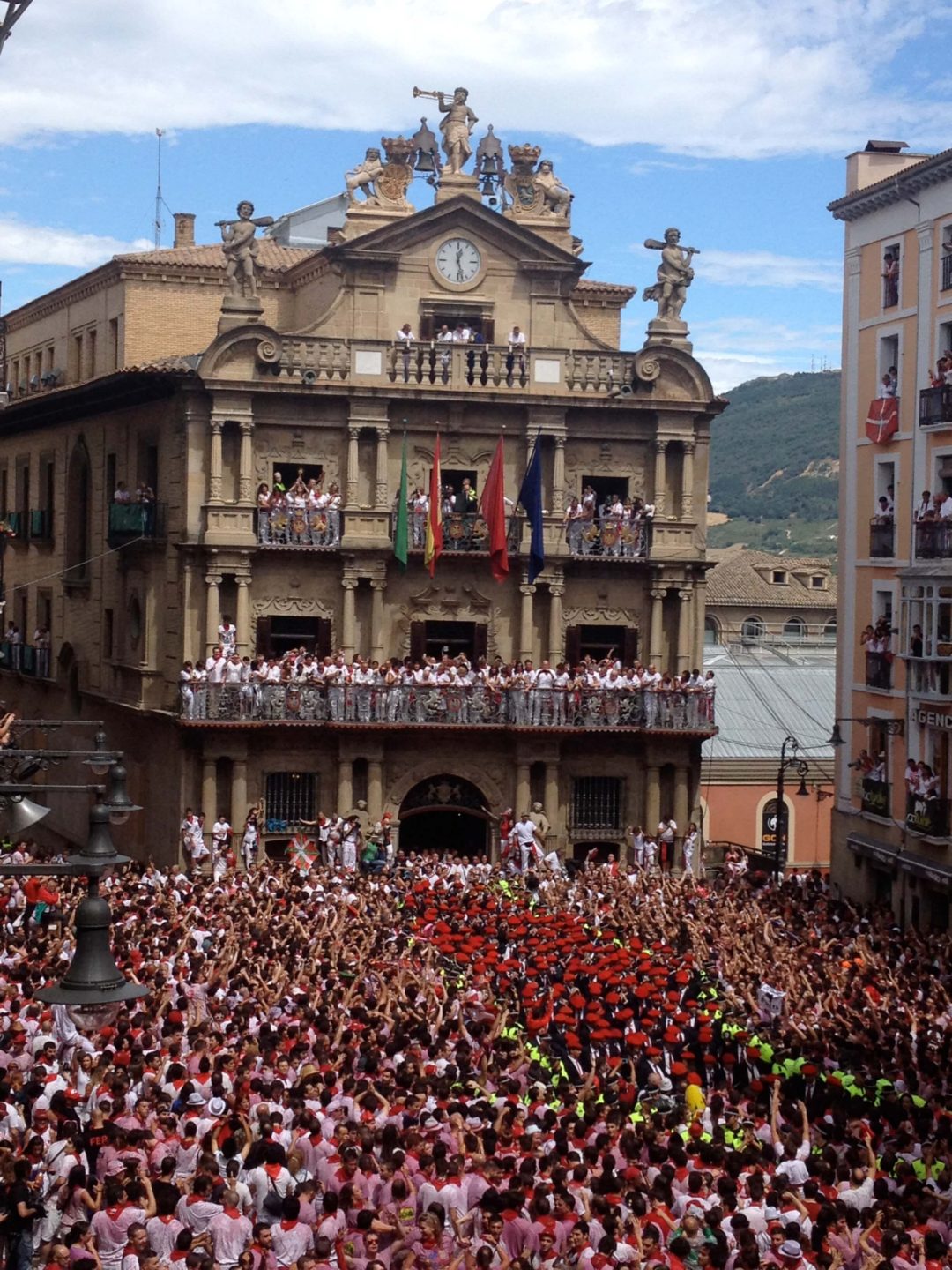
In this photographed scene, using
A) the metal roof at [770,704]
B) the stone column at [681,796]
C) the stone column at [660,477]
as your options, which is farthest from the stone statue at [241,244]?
the metal roof at [770,704]

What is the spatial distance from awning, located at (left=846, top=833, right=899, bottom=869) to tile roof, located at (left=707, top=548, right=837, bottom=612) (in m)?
37.6

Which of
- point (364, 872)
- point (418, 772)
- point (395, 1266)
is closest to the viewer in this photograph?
point (395, 1266)

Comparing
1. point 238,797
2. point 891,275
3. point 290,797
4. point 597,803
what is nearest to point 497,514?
point 597,803

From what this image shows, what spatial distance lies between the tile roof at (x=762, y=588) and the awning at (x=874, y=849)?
3756cm

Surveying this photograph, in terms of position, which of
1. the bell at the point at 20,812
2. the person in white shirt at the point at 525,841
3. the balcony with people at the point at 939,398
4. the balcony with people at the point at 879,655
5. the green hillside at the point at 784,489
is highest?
the green hillside at the point at 784,489

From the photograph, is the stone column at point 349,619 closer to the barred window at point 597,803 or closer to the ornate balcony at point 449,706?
the ornate balcony at point 449,706

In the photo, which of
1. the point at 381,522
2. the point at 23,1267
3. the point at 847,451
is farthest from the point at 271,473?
the point at 23,1267

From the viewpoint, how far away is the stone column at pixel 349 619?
42.9 meters

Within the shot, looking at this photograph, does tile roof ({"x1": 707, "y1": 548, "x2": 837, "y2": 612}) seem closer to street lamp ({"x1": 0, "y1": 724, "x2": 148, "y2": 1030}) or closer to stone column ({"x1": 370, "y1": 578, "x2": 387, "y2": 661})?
stone column ({"x1": 370, "y1": 578, "x2": 387, "y2": 661})

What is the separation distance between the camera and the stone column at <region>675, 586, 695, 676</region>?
44281 millimetres

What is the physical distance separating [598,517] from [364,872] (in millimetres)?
9536

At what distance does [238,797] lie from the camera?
42281mm

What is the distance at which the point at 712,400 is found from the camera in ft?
145

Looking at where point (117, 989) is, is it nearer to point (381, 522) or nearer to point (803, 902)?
point (803, 902)
